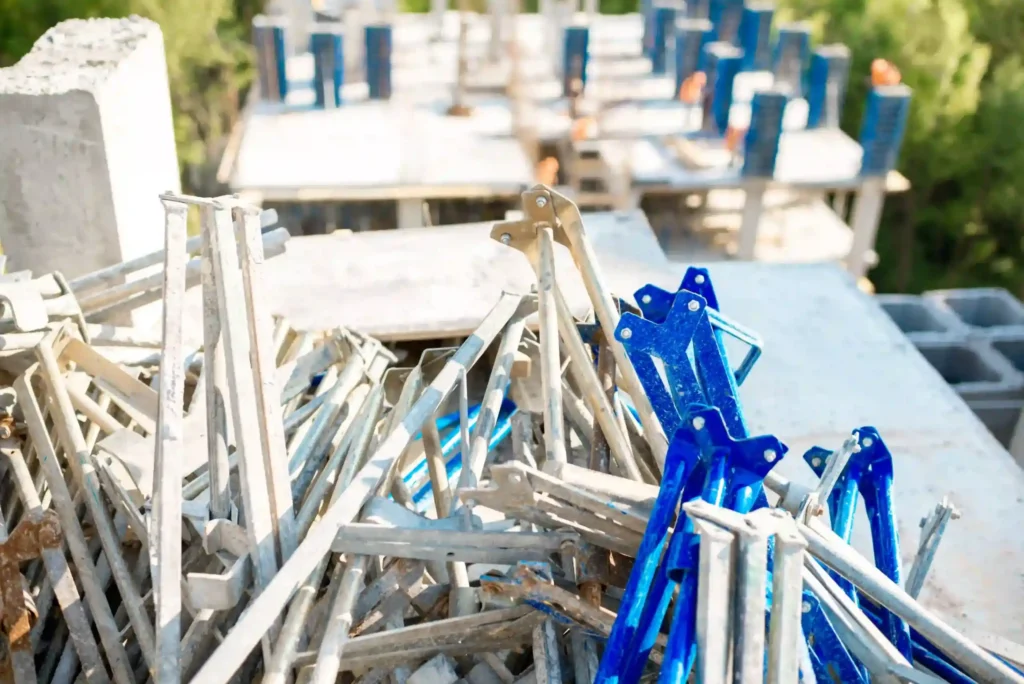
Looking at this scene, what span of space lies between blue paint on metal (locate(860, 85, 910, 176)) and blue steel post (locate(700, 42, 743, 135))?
2173mm

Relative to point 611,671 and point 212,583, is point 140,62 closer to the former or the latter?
point 212,583

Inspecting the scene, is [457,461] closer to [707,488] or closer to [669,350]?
[669,350]

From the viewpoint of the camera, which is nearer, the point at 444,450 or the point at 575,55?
the point at 444,450

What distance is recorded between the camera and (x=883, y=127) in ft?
44.6

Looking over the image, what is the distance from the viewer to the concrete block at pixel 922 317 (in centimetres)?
962

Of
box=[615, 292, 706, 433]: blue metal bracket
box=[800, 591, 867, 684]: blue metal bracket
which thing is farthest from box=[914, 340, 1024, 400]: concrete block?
box=[800, 591, 867, 684]: blue metal bracket

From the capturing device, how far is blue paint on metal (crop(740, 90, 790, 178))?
43.1 ft

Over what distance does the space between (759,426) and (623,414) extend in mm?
1922

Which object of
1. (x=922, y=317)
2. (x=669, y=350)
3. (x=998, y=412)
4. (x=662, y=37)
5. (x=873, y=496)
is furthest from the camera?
(x=662, y=37)

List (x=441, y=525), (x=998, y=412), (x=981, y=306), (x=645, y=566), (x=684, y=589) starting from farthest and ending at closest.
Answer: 1. (x=981, y=306)
2. (x=998, y=412)
3. (x=441, y=525)
4. (x=645, y=566)
5. (x=684, y=589)

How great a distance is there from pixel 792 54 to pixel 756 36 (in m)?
1.16

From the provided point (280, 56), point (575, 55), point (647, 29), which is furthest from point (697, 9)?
point (280, 56)

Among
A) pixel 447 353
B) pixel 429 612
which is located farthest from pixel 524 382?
pixel 429 612

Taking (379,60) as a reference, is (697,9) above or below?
above
